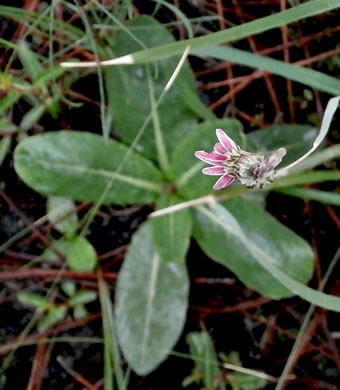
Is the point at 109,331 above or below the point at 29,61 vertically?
below

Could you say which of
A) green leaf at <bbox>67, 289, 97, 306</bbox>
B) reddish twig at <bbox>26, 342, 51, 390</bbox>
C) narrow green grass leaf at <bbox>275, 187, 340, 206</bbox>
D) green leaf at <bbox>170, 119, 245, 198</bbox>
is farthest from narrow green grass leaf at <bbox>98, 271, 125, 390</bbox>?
narrow green grass leaf at <bbox>275, 187, 340, 206</bbox>

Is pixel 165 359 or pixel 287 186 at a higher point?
pixel 287 186

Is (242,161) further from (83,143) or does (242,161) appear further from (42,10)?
(42,10)

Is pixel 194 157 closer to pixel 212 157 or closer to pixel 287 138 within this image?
pixel 287 138

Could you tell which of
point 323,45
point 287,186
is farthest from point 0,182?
point 323,45

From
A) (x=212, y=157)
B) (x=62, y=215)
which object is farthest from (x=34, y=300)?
(x=212, y=157)

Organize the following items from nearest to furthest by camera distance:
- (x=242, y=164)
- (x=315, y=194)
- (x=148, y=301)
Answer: (x=242, y=164), (x=315, y=194), (x=148, y=301)

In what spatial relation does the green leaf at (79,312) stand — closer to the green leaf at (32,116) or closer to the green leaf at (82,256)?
the green leaf at (82,256)
